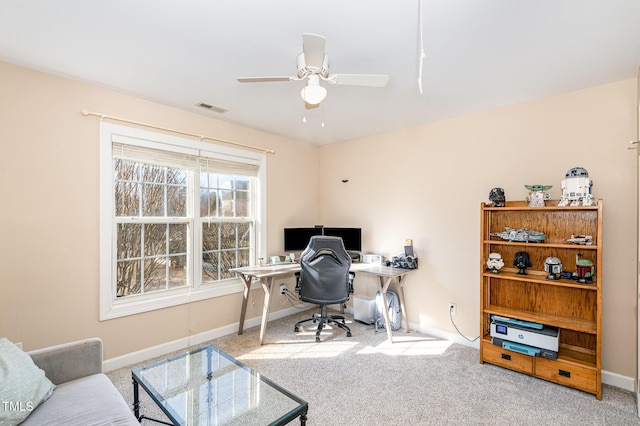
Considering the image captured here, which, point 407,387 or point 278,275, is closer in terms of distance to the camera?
point 407,387

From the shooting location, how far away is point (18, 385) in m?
1.44

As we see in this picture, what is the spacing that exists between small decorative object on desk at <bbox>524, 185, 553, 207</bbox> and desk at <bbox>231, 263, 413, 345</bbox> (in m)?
1.40

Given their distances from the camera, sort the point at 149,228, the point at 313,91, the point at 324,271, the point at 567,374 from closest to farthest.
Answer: the point at 313,91 < the point at 567,374 < the point at 149,228 < the point at 324,271

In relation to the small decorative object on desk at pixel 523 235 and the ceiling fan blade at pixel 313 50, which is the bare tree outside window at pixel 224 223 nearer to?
the ceiling fan blade at pixel 313 50

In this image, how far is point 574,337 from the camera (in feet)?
8.66

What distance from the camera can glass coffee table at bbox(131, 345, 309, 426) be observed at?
5.19ft

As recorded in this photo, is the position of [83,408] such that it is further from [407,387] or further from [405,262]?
[405,262]

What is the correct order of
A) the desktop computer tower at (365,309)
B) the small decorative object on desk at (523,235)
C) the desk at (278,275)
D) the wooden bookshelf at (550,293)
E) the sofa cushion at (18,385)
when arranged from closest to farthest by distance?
1. the sofa cushion at (18,385)
2. the wooden bookshelf at (550,293)
3. the small decorative object on desk at (523,235)
4. the desk at (278,275)
5. the desktop computer tower at (365,309)

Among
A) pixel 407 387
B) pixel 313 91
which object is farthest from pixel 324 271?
pixel 313 91

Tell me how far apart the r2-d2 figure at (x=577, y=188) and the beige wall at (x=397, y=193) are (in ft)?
0.91

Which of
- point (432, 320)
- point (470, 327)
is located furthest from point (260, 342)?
point (470, 327)

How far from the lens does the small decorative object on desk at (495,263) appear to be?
287cm

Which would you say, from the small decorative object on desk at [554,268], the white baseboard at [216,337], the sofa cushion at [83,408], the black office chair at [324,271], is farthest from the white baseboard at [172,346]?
the small decorative object on desk at [554,268]

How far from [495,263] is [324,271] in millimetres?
1657
